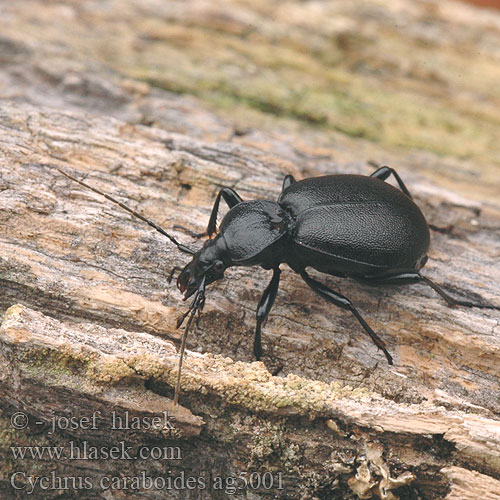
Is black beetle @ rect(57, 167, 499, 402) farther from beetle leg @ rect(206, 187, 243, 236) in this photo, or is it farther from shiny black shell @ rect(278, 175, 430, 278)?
beetle leg @ rect(206, 187, 243, 236)

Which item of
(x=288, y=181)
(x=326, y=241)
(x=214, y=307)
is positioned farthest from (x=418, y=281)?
(x=214, y=307)

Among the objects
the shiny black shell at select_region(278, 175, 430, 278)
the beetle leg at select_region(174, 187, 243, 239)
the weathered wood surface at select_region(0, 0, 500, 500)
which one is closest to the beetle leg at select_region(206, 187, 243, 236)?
the beetle leg at select_region(174, 187, 243, 239)

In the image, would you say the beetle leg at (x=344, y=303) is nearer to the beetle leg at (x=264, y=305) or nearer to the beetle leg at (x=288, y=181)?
the beetle leg at (x=264, y=305)

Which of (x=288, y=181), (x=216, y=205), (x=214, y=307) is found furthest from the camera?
(x=288, y=181)

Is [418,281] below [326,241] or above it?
below

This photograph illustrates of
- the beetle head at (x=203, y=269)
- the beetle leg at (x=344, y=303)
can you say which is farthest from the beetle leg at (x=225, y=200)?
the beetle leg at (x=344, y=303)

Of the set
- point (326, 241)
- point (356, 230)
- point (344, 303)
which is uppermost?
point (356, 230)

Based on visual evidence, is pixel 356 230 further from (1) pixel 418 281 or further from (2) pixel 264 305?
(2) pixel 264 305

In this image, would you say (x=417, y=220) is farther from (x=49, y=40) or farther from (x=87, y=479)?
(x=49, y=40)
